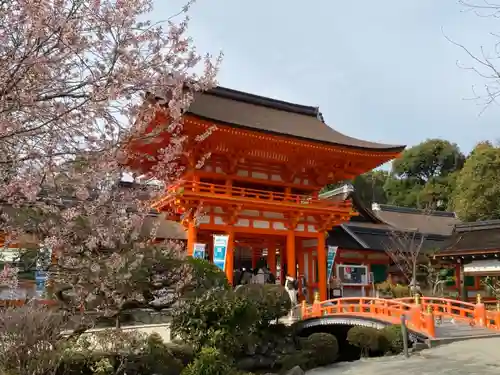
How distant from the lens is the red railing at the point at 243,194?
1538 centimetres

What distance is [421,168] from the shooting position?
2126 inches

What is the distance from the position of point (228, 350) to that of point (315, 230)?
909 cm

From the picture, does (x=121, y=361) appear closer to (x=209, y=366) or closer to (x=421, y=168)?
(x=209, y=366)

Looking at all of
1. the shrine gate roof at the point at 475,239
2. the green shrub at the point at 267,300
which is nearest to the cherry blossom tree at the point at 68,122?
the green shrub at the point at 267,300

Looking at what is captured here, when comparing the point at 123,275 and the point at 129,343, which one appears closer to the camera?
the point at 123,275

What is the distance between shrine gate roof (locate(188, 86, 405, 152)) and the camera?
17.4m

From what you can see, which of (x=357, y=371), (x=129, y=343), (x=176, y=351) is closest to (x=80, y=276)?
(x=129, y=343)

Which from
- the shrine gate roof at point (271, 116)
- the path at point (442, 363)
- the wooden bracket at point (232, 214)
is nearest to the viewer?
the path at point (442, 363)

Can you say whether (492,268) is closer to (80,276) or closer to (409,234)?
(409,234)

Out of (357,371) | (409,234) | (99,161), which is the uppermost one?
(409,234)

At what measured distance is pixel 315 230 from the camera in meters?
18.8

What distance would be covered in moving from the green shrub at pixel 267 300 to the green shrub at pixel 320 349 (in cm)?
136

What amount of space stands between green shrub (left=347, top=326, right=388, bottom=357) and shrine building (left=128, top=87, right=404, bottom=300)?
16.2 ft

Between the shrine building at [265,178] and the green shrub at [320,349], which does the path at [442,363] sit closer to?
the green shrub at [320,349]
